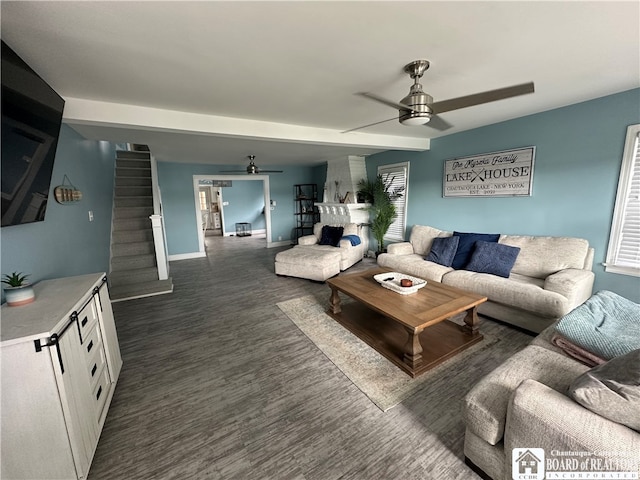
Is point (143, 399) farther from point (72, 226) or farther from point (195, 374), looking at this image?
point (72, 226)

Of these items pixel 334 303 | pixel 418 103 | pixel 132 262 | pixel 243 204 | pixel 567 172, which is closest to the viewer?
pixel 418 103

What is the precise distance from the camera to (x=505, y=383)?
1358 mm

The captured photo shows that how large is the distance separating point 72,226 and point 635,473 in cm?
425

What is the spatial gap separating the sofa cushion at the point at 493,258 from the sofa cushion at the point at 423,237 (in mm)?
743

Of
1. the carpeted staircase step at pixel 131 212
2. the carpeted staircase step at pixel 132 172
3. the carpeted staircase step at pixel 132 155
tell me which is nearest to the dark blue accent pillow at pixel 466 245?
the carpeted staircase step at pixel 131 212

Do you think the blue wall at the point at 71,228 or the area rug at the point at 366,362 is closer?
the blue wall at the point at 71,228

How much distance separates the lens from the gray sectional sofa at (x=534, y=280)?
244cm

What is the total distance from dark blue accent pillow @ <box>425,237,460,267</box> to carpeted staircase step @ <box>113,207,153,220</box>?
499cm

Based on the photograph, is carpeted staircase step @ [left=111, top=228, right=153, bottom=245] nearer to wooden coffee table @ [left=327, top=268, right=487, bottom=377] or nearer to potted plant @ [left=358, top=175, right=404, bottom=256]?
wooden coffee table @ [left=327, top=268, right=487, bottom=377]

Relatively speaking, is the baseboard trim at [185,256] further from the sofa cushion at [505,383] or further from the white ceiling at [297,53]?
the sofa cushion at [505,383]

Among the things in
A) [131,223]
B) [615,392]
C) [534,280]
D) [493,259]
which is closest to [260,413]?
[615,392]

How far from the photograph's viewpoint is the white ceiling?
4.07 feet

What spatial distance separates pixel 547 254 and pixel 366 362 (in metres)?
2.49

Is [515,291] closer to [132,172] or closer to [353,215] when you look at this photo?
[353,215]
